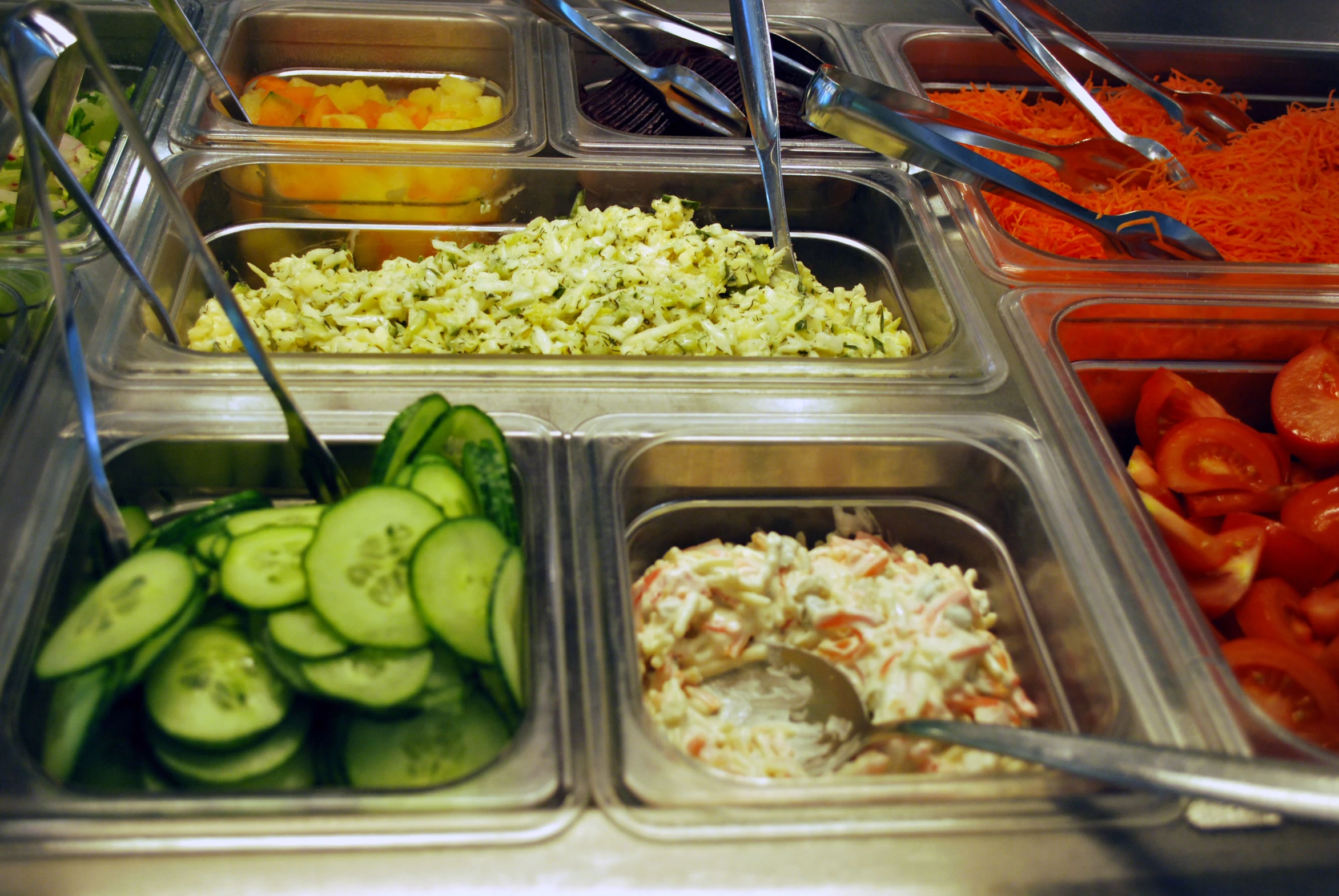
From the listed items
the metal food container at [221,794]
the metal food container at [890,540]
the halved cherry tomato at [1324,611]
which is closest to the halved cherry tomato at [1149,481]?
the halved cherry tomato at [1324,611]

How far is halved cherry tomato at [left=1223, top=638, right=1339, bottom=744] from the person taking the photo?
48.6 inches

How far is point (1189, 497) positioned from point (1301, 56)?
1.83 metres

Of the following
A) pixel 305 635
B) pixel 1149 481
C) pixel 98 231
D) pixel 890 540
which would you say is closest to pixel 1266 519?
pixel 1149 481

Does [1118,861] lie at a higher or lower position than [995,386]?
lower

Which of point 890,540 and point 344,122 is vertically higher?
point 344,122

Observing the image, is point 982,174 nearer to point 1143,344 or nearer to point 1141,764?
point 1143,344

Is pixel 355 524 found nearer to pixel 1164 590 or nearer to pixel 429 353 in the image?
pixel 429 353

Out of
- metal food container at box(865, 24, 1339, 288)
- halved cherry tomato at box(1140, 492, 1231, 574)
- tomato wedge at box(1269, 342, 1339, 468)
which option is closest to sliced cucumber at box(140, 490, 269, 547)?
halved cherry tomato at box(1140, 492, 1231, 574)

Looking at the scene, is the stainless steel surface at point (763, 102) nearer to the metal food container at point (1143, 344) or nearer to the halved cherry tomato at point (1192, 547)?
the metal food container at point (1143, 344)

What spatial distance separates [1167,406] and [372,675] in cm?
146

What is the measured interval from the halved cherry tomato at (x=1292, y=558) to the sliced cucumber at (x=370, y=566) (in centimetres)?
129

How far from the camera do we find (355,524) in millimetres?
1002

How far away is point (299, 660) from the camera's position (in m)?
0.93

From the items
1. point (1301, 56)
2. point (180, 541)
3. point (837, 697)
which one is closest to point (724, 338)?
point (837, 697)
